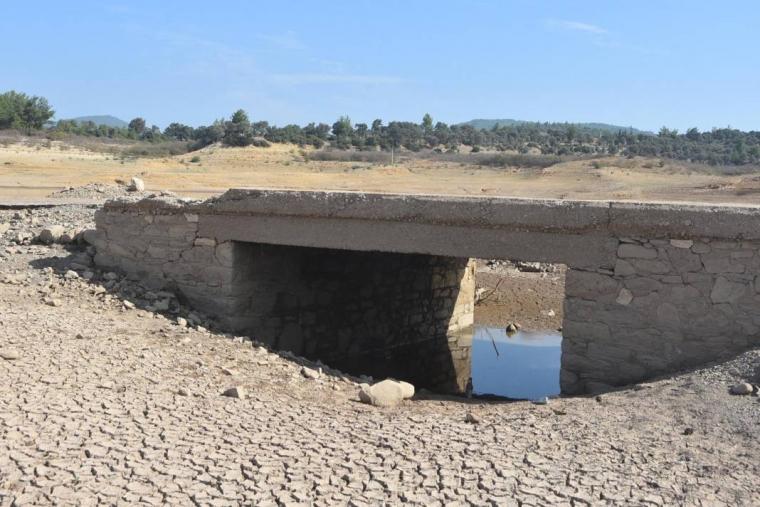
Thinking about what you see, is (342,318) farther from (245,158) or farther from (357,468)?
(245,158)

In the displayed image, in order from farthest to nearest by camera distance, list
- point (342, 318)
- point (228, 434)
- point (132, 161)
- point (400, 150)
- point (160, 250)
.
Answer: point (400, 150), point (132, 161), point (342, 318), point (160, 250), point (228, 434)

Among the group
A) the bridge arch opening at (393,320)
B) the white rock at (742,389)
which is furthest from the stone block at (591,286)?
the bridge arch opening at (393,320)

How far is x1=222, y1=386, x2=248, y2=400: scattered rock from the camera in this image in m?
6.22

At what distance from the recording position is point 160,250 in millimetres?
9352

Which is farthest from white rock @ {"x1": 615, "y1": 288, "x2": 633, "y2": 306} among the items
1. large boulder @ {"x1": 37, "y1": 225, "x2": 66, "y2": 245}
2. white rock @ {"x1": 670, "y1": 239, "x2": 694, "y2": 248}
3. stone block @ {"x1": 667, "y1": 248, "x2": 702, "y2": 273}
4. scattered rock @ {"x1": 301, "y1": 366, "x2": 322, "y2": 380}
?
large boulder @ {"x1": 37, "y1": 225, "x2": 66, "y2": 245}

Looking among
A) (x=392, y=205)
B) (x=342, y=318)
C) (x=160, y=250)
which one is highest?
(x=392, y=205)

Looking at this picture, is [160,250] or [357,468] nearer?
[357,468]

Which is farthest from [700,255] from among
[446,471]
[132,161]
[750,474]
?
[132,161]

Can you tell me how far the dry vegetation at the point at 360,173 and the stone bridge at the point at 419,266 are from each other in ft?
31.3

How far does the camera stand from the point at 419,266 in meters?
11.5

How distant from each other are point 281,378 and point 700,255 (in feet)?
12.1

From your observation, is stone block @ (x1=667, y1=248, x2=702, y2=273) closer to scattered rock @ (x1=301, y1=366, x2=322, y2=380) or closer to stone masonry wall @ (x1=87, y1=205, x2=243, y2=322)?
scattered rock @ (x1=301, y1=366, x2=322, y2=380)

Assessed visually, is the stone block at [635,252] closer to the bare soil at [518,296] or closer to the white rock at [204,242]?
the white rock at [204,242]

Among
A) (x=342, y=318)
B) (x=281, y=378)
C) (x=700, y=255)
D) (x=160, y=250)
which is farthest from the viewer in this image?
(x=342, y=318)
